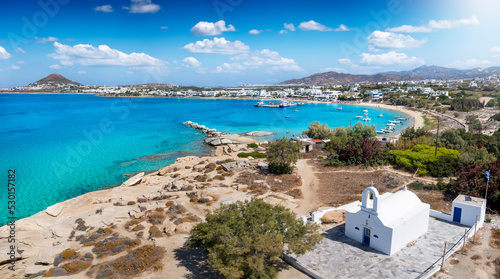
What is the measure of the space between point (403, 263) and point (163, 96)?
17519 centimetres

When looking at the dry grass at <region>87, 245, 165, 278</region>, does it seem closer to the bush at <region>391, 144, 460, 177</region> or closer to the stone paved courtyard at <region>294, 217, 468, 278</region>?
the stone paved courtyard at <region>294, 217, 468, 278</region>

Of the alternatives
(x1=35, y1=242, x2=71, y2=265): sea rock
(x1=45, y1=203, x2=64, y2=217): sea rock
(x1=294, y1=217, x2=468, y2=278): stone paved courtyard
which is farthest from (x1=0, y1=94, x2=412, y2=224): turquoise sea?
(x1=294, y1=217, x2=468, y2=278): stone paved courtyard

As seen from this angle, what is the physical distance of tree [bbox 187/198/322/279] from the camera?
418 inches

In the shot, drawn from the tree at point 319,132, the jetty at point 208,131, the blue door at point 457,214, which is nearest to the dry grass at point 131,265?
the blue door at point 457,214

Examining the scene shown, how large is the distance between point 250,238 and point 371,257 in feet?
18.9

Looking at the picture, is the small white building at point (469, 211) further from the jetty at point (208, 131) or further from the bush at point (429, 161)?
the jetty at point (208, 131)

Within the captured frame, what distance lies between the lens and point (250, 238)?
10906 millimetres

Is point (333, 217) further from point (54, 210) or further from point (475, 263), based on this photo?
point (54, 210)

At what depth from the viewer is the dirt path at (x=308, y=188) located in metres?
19.2

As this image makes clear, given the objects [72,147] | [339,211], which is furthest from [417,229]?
[72,147]

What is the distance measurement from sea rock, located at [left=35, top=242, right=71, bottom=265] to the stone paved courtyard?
38.3 ft

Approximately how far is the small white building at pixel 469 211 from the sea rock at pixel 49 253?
20.6 meters

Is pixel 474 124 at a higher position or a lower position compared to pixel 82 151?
higher

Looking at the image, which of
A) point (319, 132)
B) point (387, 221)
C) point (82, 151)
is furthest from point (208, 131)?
point (387, 221)
